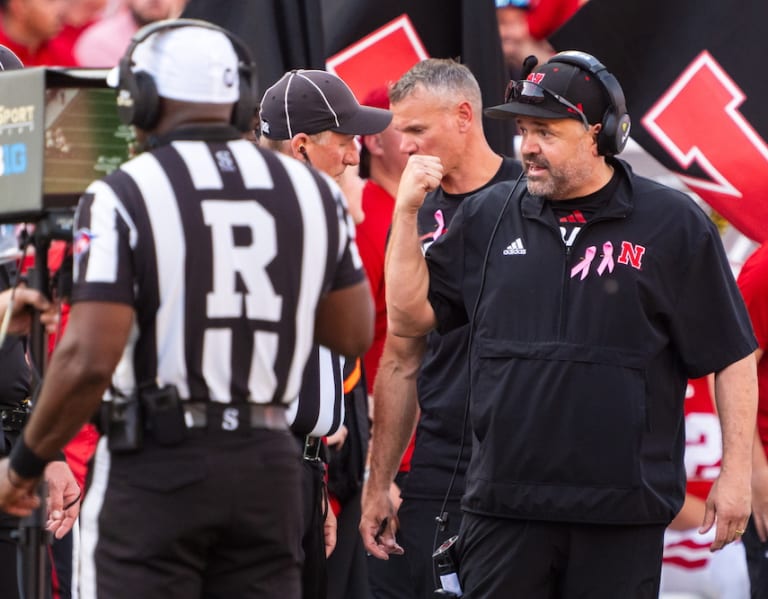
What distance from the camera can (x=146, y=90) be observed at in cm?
344

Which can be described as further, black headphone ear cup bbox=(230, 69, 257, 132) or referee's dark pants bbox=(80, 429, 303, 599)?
black headphone ear cup bbox=(230, 69, 257, 132)

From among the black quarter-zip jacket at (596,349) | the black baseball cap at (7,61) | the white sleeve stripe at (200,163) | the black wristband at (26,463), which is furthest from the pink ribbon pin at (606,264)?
the black baseball cap at (7,61)

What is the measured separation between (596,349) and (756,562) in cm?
145

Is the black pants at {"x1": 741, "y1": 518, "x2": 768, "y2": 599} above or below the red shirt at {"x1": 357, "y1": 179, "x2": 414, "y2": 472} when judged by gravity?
below

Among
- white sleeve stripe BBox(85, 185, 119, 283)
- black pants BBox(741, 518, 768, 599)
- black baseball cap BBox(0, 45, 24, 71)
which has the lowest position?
black pants BBox(741, 518, 768, 599)

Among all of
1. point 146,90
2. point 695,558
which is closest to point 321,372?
point 146,90

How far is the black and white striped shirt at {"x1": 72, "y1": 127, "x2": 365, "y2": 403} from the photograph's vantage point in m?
3.31

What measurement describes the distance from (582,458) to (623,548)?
27 cm

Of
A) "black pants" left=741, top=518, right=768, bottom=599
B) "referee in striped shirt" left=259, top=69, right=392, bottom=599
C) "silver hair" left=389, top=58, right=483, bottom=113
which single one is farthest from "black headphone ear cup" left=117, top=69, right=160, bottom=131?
"black pants" left=741, top=518, right=768, bottom=599

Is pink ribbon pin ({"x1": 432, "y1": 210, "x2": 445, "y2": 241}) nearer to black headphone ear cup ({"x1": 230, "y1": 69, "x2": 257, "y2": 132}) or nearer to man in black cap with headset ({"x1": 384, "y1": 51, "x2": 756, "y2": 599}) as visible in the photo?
man in black cap with headset ({"x1": 384, "y1": 51, "x2": 756, "y2": 599})

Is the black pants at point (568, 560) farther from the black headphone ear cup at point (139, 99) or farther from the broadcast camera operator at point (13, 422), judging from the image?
the black headphone ear cup at point (139, 99)

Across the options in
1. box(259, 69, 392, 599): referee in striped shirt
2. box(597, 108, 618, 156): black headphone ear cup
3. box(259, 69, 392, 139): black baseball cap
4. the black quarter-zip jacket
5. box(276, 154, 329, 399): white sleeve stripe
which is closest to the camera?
box(276, 154, 329, 399): white sleeve stripe

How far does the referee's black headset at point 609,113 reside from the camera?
14.7 ft

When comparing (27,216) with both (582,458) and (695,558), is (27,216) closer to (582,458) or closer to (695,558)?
(582,458)
